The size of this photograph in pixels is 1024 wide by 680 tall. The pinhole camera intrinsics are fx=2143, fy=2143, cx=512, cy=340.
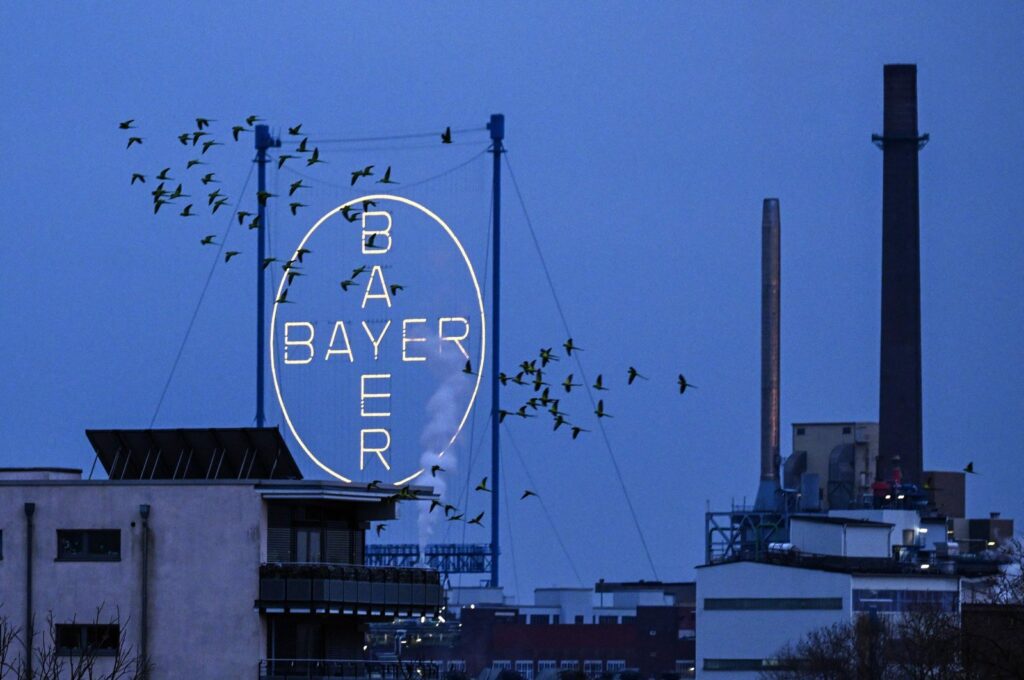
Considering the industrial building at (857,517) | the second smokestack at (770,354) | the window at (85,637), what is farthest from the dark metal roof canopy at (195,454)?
the second smokestack at (770,354)

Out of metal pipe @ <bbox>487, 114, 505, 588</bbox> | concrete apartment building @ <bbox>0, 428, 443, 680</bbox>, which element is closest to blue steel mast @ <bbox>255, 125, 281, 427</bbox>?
metal pipe @ <bbox>487, 114, 505, 588</bbox>

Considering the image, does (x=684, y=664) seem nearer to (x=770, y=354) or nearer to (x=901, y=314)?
(x=770, y=354)

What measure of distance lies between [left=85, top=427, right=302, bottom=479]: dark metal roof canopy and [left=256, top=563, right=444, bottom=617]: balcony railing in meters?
3.49

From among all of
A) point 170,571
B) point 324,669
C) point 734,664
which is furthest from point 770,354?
point 170,571

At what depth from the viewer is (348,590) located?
56938 millimetres

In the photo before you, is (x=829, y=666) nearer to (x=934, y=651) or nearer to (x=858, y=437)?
(x=934, y=651)

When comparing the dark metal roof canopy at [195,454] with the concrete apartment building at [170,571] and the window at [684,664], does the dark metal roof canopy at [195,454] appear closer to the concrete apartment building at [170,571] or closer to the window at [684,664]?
the concrete apartment building at [170,571]

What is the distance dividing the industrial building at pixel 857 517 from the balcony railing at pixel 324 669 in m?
71.9

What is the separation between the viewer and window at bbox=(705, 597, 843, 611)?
137 metres

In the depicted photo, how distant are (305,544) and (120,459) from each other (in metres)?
7.71

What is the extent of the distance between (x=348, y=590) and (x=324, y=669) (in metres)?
2.17

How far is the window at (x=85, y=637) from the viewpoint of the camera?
53156 mm

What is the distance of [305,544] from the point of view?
5647 cm

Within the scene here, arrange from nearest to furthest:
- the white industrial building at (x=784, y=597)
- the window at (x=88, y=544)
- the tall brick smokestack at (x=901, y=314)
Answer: the window at (x=88, y=544), the white industrial building at (x=784, y=597), the tall brick smokestack at (x=901, y=314)
